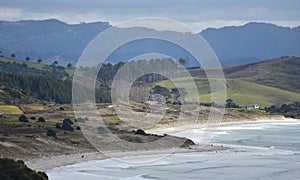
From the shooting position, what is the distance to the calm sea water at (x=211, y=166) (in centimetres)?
6794

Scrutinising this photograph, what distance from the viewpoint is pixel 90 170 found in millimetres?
69250

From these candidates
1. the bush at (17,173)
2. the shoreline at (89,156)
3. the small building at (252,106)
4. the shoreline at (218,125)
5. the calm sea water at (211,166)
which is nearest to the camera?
the bush at (17,173)

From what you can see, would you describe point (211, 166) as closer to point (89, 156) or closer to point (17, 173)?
point (89, 156)

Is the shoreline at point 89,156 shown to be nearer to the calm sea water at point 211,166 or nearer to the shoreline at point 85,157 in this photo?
the shoreline at point 85,157

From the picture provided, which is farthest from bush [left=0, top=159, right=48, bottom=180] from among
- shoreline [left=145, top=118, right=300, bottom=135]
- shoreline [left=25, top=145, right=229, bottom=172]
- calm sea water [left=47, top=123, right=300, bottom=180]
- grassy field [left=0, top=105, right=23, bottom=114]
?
grassy field [left=0, top=105, right=23, bottom=114]

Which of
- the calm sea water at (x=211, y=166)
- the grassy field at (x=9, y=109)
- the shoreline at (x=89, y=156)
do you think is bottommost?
the calm sea water at (x=211, y=166)

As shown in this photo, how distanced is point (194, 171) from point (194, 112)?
2990 inches

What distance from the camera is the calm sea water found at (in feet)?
223

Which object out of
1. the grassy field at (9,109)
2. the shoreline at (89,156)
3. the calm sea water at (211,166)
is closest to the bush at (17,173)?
the calm sea water at (211,166)

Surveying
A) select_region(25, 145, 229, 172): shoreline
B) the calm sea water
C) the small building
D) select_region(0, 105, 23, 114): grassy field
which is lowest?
the calm sea water

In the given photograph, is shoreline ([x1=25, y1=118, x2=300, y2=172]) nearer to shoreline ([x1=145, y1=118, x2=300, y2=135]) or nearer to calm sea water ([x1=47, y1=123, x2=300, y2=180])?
calm sea water ([x1=47, y1=123, x2=300, y2=180])

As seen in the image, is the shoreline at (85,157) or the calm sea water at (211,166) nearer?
the calm sea water at (211,166)

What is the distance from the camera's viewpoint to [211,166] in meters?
75.9

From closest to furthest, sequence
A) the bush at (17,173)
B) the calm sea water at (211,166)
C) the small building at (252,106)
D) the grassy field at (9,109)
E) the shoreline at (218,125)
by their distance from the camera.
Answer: the bush at (17,173) < the calm sea water at (211,166) < the shoreline at (218,125) < the grassy field at (9,109) < the small building at (252,106)
